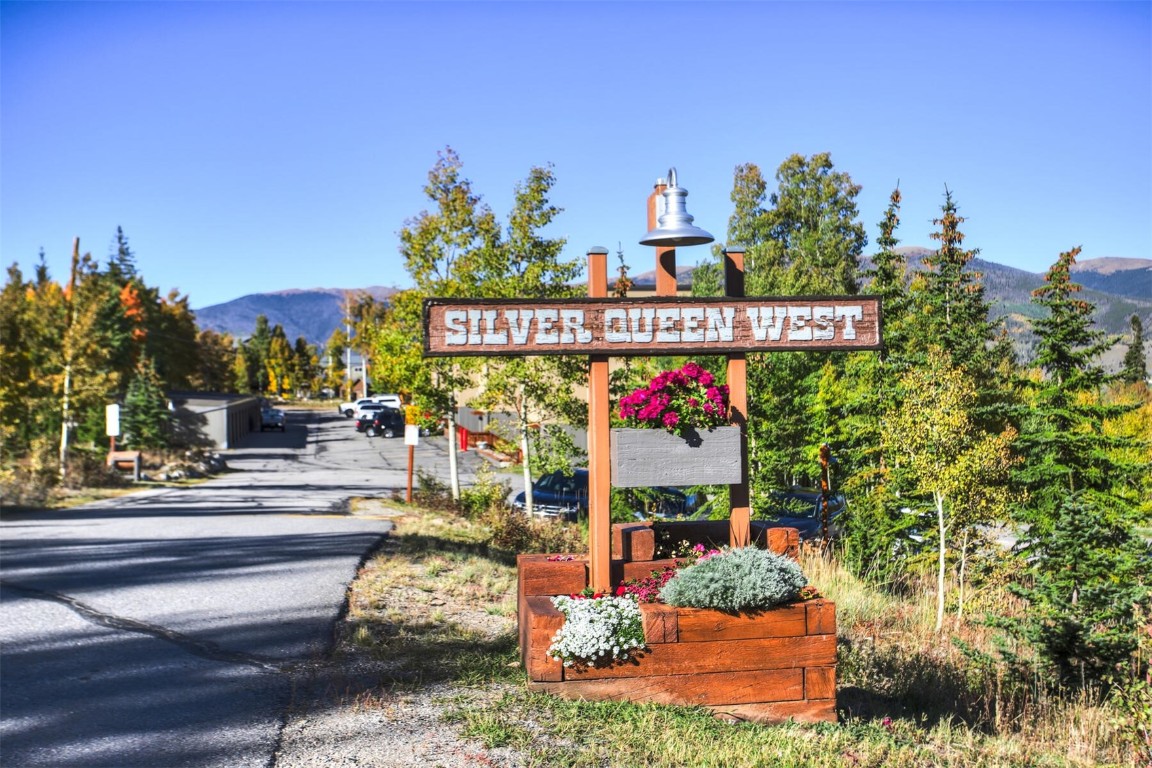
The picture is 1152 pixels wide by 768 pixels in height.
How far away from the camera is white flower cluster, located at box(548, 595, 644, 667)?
5.93 metres

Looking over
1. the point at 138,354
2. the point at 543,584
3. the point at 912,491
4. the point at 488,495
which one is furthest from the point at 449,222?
the point at 138,354

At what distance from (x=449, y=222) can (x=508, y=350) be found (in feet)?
45.4

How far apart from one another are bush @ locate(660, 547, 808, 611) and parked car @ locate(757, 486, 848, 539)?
29.4ft

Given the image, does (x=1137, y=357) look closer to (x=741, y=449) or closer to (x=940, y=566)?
(x=940, y=566)

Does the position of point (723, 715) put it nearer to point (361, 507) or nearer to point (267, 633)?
point (267, 633)

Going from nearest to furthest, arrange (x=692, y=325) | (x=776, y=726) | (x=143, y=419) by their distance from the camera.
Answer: (x=776, y=726) → (x=692, y=325) → (x=143, y=419)

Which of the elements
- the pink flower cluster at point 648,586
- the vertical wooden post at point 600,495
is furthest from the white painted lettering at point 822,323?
the pink flower cluster at point 648,586

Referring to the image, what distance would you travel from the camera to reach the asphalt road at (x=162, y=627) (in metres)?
5.71

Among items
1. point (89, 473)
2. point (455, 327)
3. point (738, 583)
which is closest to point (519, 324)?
point (455, 327)

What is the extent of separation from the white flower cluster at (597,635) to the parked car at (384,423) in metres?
46.6

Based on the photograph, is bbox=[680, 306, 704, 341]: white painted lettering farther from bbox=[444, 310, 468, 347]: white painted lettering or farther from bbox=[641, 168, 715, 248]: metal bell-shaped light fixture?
bbox=[444, 310, 468, 347]: white painted lettering

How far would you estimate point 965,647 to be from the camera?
318 inches

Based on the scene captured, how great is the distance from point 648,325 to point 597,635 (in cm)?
227

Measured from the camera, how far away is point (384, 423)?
52.1 metres
